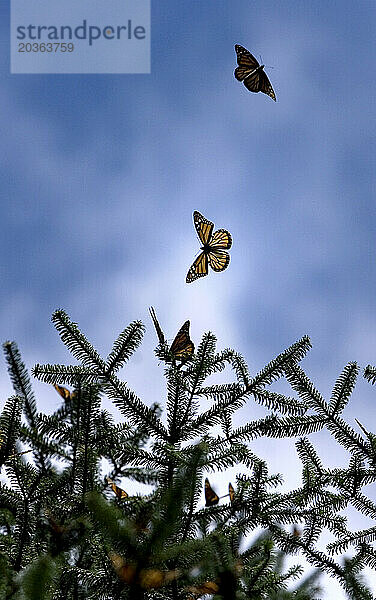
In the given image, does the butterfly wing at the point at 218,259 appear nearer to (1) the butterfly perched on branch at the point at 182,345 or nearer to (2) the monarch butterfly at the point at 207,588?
(1) the butterfly perched on branch at the point at 182,345

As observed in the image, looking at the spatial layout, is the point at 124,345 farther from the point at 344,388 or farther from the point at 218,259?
the point at 218,259

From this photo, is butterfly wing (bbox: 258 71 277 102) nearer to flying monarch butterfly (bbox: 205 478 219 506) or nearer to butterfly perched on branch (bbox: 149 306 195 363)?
butterfly perched on branch (bbox: 149 306 195 363)

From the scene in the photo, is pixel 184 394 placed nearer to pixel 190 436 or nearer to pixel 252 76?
pixel 190 436

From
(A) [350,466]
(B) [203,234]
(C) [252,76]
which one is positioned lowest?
(A) [350,466]

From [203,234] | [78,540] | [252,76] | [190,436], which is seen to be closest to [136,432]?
[190,436]

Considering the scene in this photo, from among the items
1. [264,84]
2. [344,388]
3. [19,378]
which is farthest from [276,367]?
[264,84]

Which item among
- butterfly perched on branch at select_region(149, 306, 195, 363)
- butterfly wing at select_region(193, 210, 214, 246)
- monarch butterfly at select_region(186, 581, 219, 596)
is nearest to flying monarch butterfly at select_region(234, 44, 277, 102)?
butterfly wing at select_region(193, 210, 214, 246)
